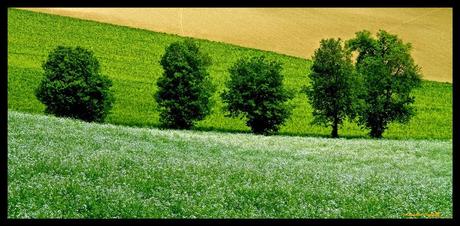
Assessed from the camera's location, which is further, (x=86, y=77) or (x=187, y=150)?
(x=86, y=77)

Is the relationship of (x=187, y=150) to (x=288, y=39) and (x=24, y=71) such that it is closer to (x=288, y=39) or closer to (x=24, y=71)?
(x=24, y=71)

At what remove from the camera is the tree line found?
41.6m

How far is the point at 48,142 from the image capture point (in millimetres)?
20562

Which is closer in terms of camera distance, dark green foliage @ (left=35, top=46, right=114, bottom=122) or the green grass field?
the green grass field

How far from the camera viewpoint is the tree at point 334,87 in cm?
4588

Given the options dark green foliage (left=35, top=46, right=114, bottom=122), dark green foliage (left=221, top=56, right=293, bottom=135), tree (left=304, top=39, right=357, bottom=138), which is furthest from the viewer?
tree (left=304, top=39, right=357, bottom=138)

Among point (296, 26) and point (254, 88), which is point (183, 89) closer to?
point (254, 88)

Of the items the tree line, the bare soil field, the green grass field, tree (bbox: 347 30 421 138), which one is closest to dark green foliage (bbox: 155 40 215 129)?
the tree line

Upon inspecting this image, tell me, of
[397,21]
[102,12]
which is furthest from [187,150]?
[102,12]

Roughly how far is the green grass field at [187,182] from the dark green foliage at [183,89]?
58.7 feet

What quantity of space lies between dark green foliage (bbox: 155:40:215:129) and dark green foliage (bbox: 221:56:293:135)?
1.93 m

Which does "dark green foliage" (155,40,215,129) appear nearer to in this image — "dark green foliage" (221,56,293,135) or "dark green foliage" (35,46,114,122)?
"dark green foliage" (221,56,293,135)

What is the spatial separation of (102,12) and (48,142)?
62.7m

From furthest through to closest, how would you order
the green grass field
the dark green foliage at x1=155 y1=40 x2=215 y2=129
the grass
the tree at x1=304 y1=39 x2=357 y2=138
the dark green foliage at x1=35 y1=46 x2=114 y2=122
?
the grass
the tree at x1=304 y1=39 x2=357 y2=138
the dark green foliage at x1=155 y1=40 x2=215 y2=129
the dark green foliage at x1=35 y1=46 x2=114 y2=122
the green grass field
